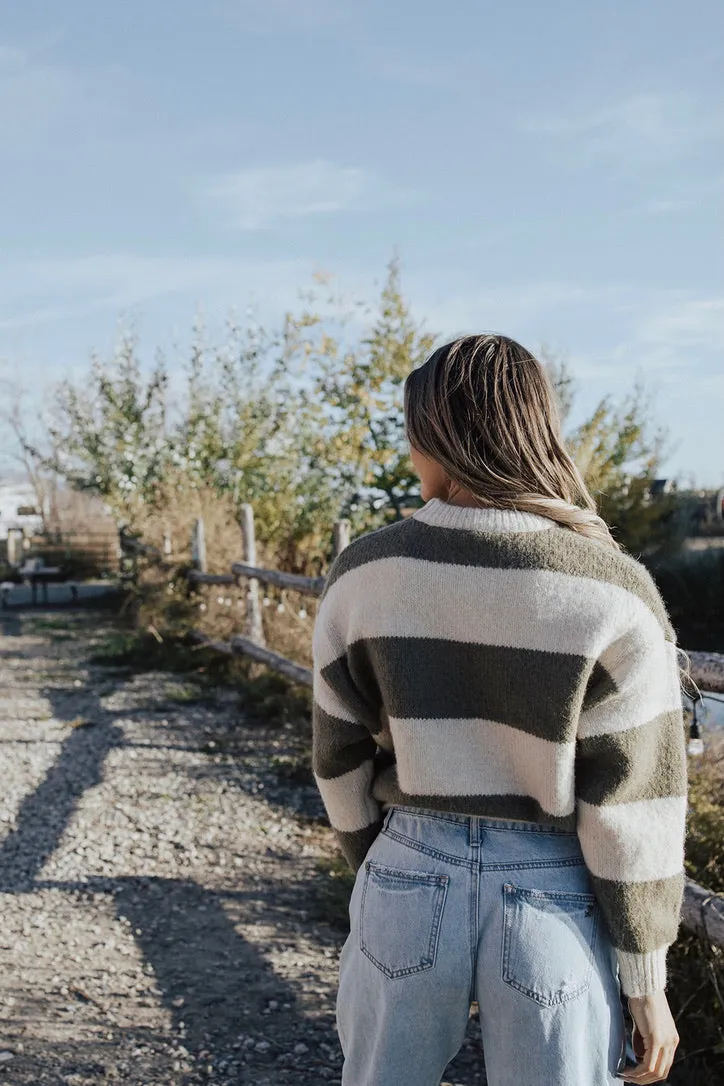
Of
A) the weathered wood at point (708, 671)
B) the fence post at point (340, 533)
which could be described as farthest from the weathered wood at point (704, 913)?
the fence post at point (340, 533)

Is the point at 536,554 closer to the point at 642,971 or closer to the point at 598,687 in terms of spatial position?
the point at 598,687

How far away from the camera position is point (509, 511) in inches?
51.4

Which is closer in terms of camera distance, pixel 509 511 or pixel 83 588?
pixel 509 511

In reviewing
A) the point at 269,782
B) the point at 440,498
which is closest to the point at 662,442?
the point at 269,782

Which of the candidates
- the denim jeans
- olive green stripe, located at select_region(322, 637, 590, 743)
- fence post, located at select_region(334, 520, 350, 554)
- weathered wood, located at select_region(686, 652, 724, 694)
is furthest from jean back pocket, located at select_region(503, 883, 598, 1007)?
fence post, located at select_region(334, 520, 350, 554)

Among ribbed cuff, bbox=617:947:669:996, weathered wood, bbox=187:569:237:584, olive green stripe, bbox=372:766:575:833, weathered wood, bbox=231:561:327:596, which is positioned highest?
olive green stripe, bbox=372:766:575:833

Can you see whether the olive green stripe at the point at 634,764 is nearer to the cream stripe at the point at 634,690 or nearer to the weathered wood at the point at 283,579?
the cream stripe at the point at 634,690

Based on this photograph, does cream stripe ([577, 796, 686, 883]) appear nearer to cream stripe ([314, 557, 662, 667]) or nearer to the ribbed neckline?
cream stripe ([314, 557, 662, 667])

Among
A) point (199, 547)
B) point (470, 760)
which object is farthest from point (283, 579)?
point (470, 760)

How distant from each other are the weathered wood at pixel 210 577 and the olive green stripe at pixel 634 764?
742cm

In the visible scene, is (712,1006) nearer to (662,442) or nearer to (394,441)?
(394,441)

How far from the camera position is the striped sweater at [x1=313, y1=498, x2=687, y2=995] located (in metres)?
1.25

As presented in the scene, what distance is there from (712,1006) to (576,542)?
68.9 inches

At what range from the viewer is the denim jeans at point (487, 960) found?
1.25m
